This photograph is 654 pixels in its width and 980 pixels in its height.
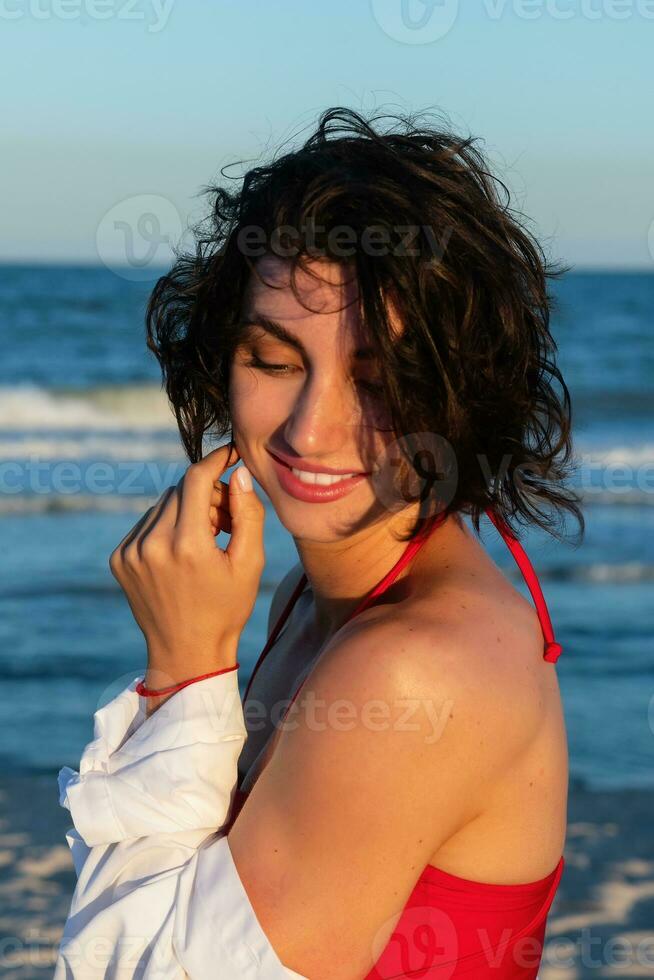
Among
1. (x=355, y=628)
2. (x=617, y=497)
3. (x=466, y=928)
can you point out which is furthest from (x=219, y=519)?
(x=617, y=497)

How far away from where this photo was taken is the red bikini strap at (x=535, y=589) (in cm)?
214

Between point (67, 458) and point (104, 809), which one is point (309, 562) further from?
point (67, 458)

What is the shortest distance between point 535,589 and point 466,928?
1.99 ft

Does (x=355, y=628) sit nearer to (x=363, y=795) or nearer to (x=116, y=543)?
(x=363, y=795)

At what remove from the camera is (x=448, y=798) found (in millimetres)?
1940

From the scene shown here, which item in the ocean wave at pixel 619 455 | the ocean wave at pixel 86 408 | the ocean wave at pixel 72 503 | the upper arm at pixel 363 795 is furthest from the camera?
the ocean wave at pixel 86 408

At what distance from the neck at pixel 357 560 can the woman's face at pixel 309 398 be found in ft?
0.22

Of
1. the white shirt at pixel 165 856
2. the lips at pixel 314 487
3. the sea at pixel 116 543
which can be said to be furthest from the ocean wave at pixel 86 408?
the white shirt at pixel 165 856

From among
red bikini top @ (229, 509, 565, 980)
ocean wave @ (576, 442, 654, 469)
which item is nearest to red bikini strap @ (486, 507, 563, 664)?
red bikini top @ (229, 509, 565, 980)

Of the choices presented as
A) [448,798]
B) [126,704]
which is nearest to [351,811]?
[448,798]

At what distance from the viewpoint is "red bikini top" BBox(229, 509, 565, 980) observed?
209cm

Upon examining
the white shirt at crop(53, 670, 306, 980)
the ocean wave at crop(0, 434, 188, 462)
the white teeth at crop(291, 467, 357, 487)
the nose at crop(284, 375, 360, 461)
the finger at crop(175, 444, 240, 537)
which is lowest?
the ocean wave at crop(0, 434, 188, 462)

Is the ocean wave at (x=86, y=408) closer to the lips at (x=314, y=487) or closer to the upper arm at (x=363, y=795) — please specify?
the lips at (x=314, y=487)

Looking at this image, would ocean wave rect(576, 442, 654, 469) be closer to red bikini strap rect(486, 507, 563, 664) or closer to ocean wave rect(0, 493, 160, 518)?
ocean wave rect(0, 493, 160, 518)
